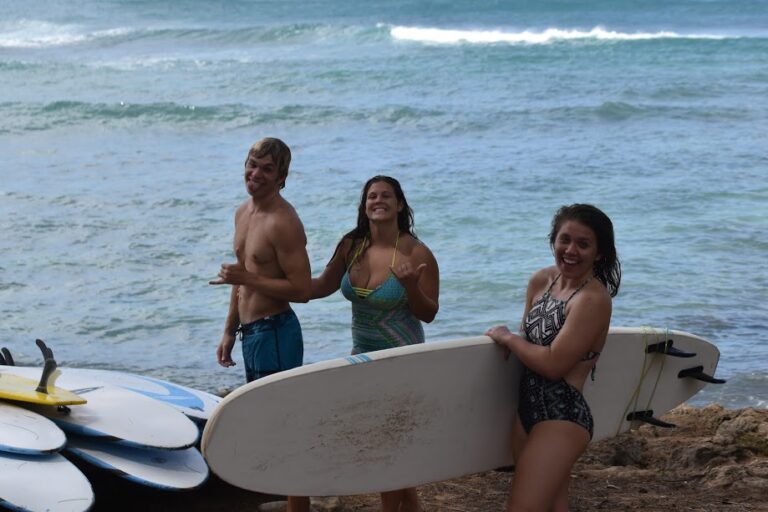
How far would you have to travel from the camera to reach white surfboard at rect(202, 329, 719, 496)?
3711 millimetres

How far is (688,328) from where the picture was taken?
331 inches

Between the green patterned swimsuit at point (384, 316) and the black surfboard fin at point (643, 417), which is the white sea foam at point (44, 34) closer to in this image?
the green patterned swimsuit at point (384, 316)

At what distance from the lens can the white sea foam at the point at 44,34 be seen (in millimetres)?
34188

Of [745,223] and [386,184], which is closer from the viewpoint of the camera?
[386,184]

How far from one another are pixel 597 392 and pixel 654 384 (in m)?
0.31

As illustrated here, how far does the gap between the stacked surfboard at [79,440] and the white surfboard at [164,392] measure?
0.30 ft

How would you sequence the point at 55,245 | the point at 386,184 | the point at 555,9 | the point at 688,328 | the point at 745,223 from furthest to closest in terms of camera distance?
the point at 555,9 → the point at 745,223 → the point at 55,245 → the point at 688,328 → the point at 386,184

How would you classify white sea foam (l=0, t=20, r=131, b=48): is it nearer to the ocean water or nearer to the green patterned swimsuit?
the ocean water

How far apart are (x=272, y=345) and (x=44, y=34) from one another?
115 feet

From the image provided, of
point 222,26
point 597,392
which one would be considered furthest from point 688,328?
point 222,26

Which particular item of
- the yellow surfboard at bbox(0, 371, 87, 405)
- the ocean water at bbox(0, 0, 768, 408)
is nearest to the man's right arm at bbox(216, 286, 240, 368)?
the yellow surfboard at bbox(0, 371, 87, 405)

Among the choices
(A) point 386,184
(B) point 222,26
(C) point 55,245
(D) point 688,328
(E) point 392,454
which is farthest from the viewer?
(B) point 222,26

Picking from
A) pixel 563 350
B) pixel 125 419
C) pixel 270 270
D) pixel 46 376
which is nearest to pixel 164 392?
pixel 125 419

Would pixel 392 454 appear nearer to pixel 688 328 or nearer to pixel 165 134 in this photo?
pixel 688 328
